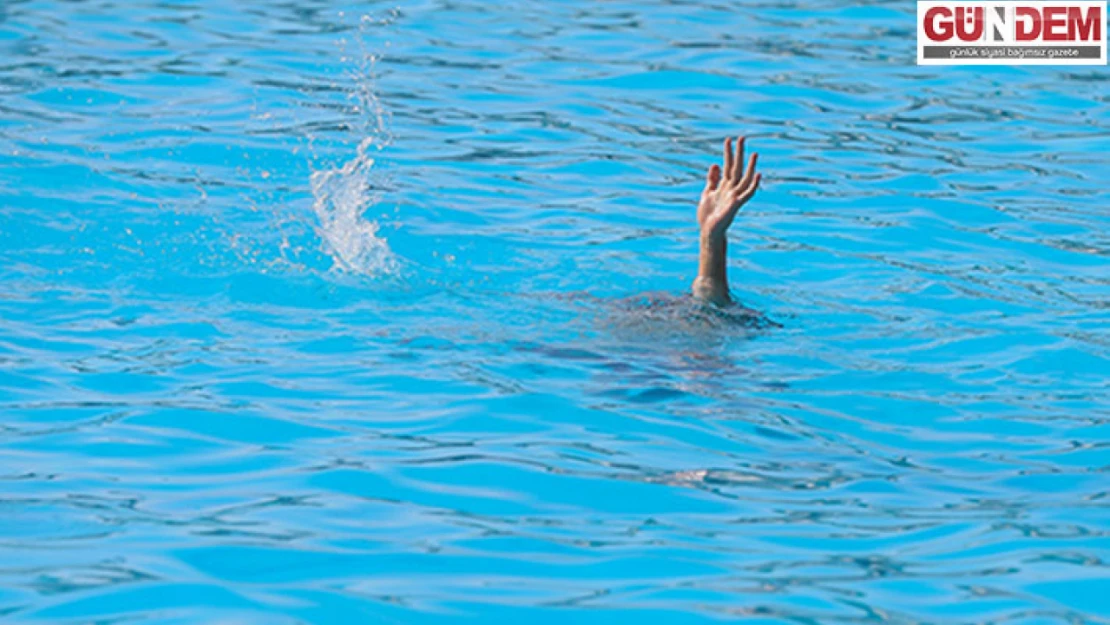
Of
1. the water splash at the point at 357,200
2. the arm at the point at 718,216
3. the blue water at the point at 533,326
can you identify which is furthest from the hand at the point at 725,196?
the water splash at the point at 357,200

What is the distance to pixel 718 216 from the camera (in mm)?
7504

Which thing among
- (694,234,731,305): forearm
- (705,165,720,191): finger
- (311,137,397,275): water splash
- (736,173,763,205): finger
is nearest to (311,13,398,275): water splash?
(311,137,397,275): water splash

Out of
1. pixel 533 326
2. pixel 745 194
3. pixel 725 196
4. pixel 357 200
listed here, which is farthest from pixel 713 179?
pixel 357 200

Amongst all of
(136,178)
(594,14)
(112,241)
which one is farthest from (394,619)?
(594,14)

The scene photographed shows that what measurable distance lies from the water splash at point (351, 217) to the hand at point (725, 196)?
74.7 inches

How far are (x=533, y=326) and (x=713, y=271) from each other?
0.89 metres

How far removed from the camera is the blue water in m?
4.89

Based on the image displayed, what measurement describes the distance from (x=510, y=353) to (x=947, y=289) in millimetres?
2629

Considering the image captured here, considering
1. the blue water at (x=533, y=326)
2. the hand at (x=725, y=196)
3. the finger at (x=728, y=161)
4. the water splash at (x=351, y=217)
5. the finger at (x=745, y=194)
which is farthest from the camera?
the water splash at (x=351, y=217)

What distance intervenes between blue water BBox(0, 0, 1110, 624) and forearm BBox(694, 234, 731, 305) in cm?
15

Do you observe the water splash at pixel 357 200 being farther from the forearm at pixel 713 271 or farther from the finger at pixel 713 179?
the finger at pixel 713 179

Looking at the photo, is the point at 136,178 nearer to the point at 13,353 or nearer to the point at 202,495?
the point at 13,353

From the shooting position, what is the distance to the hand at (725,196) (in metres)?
7.46

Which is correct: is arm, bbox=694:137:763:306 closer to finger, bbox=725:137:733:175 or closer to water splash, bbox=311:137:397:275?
finger, bbox=725:137:733:175
